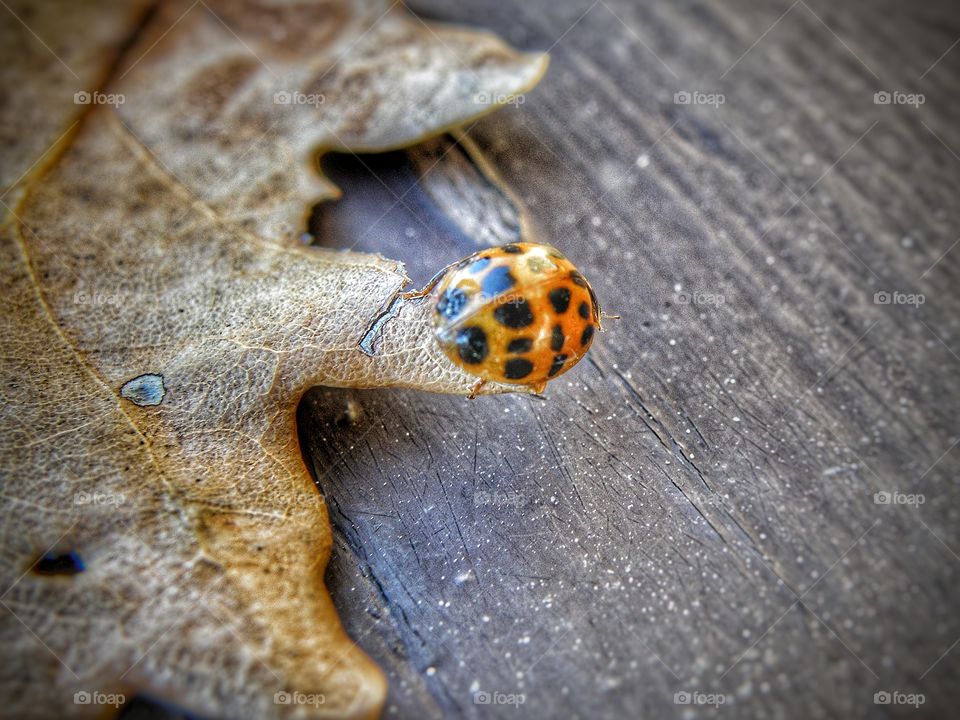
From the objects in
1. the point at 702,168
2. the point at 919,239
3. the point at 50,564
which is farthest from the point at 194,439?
the point at 919,239

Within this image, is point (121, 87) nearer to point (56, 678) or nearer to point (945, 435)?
point (56, 678)

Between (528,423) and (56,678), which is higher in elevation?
(528,423)

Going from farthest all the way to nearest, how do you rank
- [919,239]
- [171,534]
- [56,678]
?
1. [919,239]
2. [171,534]
3. [56,678]

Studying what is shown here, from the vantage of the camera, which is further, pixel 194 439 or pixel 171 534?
pixel 194 439
